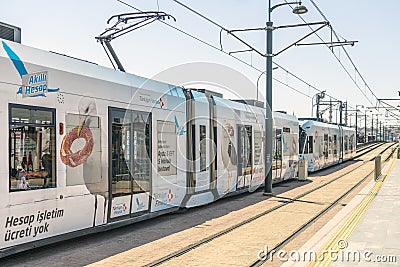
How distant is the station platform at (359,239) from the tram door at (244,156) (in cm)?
382

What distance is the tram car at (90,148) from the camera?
8.25m

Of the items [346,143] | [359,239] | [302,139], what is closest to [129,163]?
[359,239]

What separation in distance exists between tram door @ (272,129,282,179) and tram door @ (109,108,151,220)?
38.1 ft

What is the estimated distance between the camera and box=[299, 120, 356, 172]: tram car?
31584 mm

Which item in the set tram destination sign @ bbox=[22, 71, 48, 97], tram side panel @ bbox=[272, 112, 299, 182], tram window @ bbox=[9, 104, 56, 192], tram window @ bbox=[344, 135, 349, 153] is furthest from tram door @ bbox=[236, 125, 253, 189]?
tram window @ bbox=[344, 135, 349, 153]

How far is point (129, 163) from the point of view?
443 inches

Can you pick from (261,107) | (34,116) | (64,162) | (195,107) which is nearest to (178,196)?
(195,107)

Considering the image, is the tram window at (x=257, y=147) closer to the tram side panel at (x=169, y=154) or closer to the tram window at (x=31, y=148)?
the tram side panel at (x=169, y=154)

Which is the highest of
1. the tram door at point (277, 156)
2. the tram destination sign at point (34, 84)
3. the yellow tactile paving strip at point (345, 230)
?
the tram destination sign at point (34, 84)

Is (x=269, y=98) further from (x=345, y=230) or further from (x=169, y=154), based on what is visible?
(x=345, y=230)

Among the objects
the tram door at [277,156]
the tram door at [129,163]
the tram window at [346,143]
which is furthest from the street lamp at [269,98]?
the tram window at [346,143]

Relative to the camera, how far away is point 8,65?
8156 millimetres

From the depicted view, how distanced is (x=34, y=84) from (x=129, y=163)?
10.4 feet

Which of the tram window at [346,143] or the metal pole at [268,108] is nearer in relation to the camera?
the metal pole at [268,108]
